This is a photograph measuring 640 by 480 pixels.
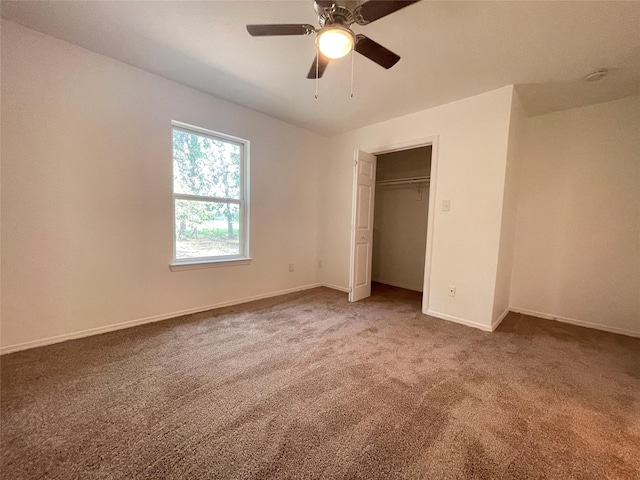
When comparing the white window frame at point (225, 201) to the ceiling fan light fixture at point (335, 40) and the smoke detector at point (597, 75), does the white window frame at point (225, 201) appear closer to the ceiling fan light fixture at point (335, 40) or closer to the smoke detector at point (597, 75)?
the ceiling fan light fixture at point (335, 40)

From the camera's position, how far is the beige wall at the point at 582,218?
2.70 m

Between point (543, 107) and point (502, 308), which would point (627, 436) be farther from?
point (543, 107)

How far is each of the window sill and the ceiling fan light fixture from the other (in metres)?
2.47

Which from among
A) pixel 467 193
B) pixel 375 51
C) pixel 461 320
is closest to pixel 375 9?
pixel 375 51

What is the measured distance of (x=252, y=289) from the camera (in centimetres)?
355

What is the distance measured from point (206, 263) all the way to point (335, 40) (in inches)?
101

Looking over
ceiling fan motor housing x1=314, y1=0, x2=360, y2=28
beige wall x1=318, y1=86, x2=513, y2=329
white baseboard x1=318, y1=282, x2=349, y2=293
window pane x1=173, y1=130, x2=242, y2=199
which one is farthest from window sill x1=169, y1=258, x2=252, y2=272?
ceiling fan motor housing x1=314, y1=0, x2=360, y2=28

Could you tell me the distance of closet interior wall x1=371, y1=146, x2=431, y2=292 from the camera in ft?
14.4

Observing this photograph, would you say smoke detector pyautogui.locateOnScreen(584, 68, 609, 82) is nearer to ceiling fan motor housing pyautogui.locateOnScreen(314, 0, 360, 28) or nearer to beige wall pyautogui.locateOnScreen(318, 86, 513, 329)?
beige wall pyautogui.locateOnScreen(318, 86, 513, 329)

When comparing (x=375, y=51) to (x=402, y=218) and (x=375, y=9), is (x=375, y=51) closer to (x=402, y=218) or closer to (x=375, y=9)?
(x=375, y=9)

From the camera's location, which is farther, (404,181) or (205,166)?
(404,181)

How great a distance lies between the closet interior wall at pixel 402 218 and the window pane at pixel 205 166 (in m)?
2.67

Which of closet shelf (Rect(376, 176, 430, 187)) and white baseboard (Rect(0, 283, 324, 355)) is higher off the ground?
closet shelf (Rect(376, 176, 430, 187))

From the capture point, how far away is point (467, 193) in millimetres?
2826
